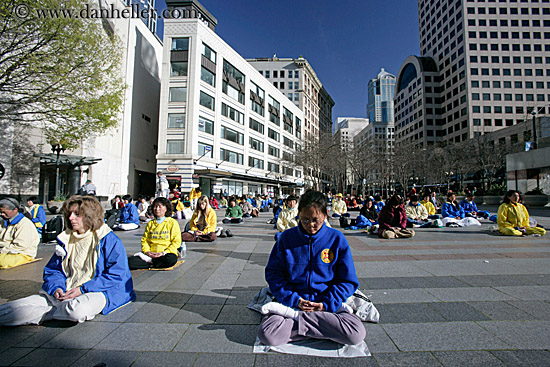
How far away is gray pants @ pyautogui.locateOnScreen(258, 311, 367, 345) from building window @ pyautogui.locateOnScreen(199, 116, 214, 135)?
3126 centimetres

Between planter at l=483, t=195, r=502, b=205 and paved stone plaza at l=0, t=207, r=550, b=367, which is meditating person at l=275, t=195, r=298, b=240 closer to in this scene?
paved stone plaza at l=0, t=207, r=550, b=367

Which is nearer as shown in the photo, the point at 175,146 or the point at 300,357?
the point at 300,357

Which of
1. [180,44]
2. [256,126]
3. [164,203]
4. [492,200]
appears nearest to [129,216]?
[164,203]

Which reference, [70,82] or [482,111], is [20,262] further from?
[482,111]

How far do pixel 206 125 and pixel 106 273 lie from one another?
102 feet

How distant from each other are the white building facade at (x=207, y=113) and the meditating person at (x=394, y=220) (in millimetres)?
24259

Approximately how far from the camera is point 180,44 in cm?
3166

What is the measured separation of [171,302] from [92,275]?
3.02 ft

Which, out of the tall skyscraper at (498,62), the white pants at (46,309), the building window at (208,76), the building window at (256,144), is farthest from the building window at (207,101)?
the tall skyscraper at (498,62)

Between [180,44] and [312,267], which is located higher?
[180,44]

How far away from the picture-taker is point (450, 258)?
5.64m

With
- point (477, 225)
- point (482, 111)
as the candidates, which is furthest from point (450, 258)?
point (482, 111)

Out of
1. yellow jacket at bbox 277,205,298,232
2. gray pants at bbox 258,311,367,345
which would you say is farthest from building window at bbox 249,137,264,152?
gray pants at bbox 258,311,367,345

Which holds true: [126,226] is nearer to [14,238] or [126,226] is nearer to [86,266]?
[14,238]
